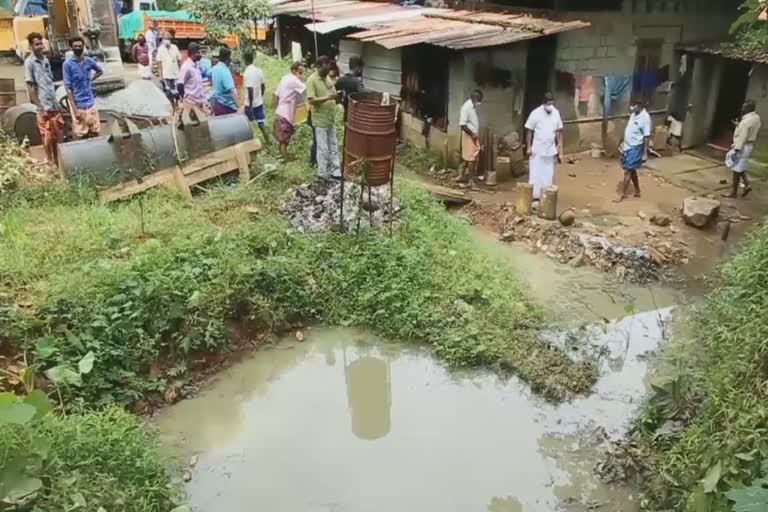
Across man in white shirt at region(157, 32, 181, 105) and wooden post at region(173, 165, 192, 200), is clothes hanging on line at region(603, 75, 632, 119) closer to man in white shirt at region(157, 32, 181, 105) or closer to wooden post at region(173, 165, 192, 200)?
wooden post at region(173, 165, 192, 200)

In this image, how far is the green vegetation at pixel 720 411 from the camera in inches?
154

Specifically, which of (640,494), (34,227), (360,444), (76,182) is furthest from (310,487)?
(76,182)

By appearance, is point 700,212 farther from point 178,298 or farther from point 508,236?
point 178,298

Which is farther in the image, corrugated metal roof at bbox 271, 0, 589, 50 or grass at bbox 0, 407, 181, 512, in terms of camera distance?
corrugated metal roof at bbox 271, 0, 589, 50

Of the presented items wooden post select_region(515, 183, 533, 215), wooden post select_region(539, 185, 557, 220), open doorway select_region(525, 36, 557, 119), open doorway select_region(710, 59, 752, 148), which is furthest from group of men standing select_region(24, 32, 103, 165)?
open doorway select_region(710, 59, 752, 148)

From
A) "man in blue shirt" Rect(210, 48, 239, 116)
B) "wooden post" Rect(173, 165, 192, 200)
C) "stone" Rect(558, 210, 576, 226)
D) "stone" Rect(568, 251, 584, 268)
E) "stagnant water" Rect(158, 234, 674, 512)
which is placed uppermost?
"man in blue shirt" Rect(210, 48, 239, 116)

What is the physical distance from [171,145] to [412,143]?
5.88 metres

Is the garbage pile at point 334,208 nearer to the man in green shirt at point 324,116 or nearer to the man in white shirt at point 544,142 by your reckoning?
the man in green shirt at point 324,116

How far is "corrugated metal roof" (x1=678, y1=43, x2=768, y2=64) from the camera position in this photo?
38.2ft

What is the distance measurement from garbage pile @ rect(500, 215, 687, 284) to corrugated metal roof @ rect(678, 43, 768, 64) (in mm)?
5080

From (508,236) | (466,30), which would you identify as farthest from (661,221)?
(466,30)

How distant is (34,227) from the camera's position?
7.43 m

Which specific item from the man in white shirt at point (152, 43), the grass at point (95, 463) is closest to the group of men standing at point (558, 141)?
the grass at point (95, 463)

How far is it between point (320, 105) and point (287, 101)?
1054mm
